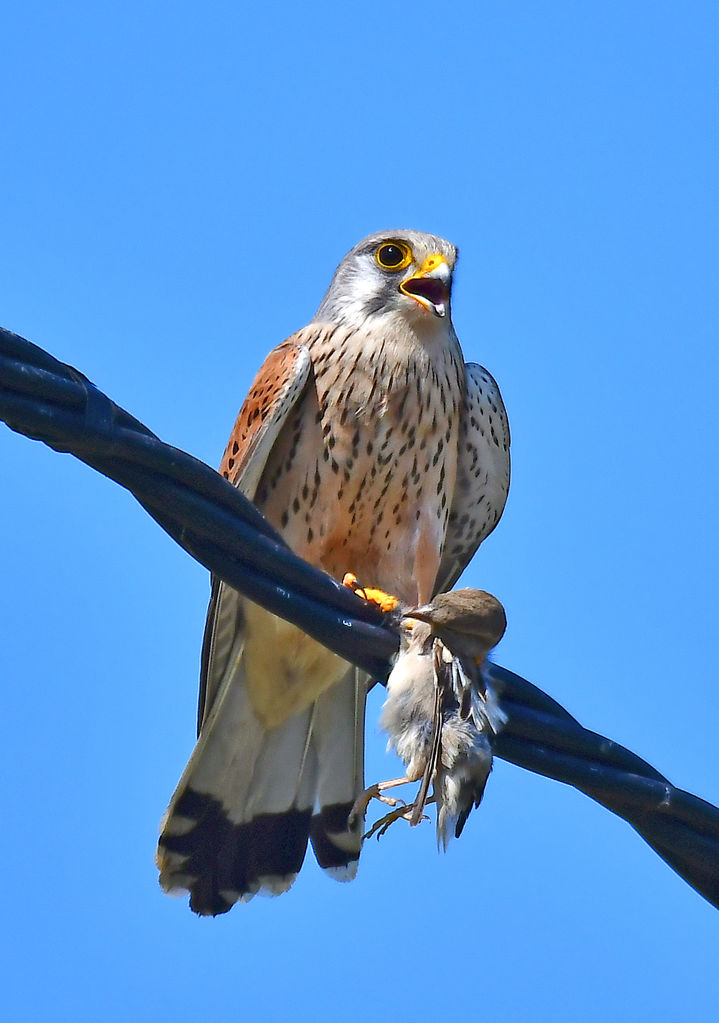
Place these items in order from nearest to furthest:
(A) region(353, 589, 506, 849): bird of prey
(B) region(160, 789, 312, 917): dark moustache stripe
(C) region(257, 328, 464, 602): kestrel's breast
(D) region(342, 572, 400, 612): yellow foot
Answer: (A) region(353, 589, 506, 849): bird of prey → (D) region(342, 572, 400, 612): yellow foot → (B) region(160, 789, 312, 917): dark moustache stripe → (C) region(257, 328, 464, 602): kestrel's breast

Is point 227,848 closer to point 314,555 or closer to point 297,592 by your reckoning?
point 314,555

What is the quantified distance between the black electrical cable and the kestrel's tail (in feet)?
5.75

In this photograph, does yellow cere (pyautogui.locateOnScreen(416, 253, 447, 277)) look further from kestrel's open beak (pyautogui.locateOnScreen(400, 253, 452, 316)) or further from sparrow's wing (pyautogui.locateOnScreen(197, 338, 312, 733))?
sparrow's wing (pyautogui.locateOnScreen(197, 338, 312, 733))

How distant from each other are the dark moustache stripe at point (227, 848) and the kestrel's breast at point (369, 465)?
793mm

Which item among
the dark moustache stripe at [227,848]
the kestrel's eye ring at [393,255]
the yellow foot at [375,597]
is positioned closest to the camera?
the yellow foot at [375,597]

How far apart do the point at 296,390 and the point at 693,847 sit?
217 cm

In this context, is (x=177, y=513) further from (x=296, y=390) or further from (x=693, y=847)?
(x=296, y=390)

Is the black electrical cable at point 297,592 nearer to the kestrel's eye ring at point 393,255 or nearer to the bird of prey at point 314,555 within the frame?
the bird of prey at point 314,555

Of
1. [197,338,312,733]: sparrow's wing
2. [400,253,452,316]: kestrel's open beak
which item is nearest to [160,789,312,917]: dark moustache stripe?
[197,338,312,733]: sparrow's wing

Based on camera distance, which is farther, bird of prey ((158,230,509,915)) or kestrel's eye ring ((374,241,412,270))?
kestrel's eye ring ((374,241,412,270))

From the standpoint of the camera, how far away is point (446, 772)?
9.40 feet

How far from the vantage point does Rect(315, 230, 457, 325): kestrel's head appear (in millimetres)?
4664

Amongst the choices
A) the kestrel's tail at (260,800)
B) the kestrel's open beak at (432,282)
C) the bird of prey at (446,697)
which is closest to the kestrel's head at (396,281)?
the kestrel's open beak at (432,282)

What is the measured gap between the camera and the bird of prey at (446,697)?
284 centimetres
